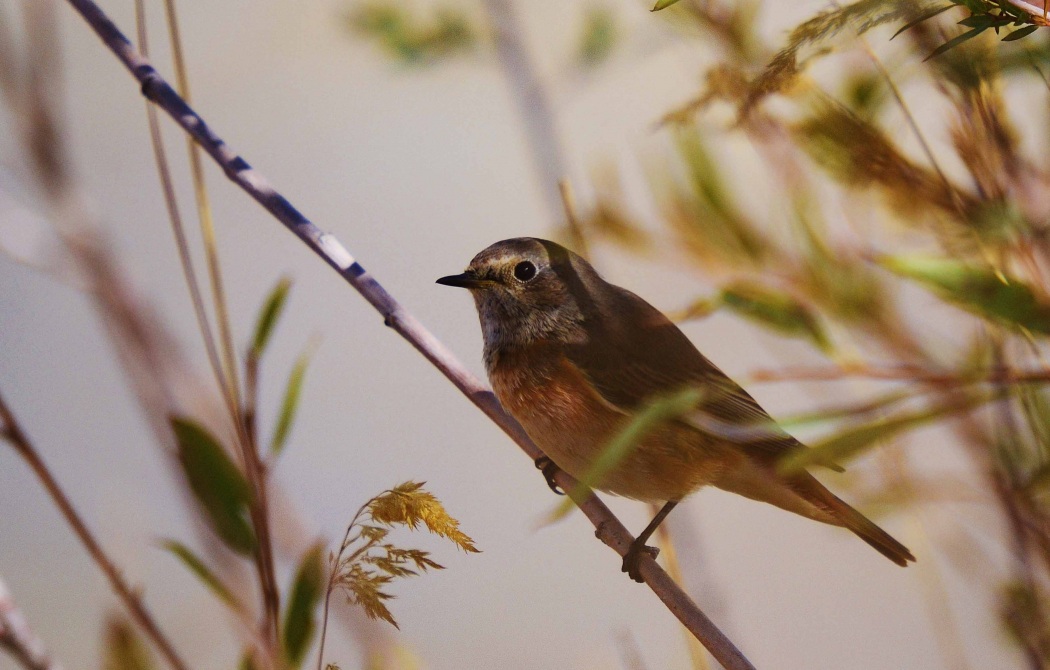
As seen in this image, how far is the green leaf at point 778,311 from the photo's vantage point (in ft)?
2.27

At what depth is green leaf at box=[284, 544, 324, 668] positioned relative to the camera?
661 millimetres

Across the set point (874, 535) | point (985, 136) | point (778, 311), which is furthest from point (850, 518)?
point (985, 136)

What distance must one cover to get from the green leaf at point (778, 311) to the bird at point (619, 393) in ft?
0.57

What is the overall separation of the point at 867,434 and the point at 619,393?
584 mm

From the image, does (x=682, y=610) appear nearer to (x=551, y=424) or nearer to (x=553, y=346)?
(x=551, y=424)

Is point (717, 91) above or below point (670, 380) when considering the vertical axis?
above

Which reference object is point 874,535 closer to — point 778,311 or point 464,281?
point 778,311

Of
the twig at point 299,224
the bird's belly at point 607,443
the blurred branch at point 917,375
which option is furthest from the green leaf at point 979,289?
the bird's belly at point 607,443

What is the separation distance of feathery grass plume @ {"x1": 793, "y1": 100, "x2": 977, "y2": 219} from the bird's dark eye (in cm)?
55

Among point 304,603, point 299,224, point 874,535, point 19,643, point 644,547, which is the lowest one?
point 874,535

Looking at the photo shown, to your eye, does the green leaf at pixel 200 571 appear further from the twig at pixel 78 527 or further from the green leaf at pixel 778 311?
the green leaf at pixel 778 311

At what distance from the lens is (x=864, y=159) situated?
0.63m

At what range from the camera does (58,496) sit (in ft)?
2.02

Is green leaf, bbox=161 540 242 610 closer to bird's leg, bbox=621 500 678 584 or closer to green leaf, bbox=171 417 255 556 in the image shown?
green leaf, bbox=171 417 255 556
